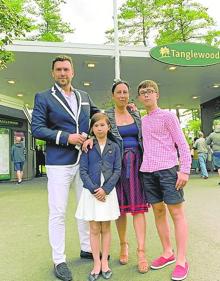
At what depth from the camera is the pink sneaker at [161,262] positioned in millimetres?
3396

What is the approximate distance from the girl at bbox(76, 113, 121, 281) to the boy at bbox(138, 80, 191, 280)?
0.32 meters

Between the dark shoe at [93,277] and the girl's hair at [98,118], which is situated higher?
the girl's hair at [98,118]

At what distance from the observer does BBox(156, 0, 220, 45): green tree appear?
67.9 ft

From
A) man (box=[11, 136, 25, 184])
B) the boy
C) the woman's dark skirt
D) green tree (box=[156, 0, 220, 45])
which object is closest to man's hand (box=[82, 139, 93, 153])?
the woman's dark skirt

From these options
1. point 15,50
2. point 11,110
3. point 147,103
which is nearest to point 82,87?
point 11,110

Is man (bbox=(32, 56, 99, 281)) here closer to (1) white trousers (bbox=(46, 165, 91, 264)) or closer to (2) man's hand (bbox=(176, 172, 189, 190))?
(1) white trousers (bbox=(46, 165, 91, 264))

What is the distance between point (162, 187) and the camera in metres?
3.29

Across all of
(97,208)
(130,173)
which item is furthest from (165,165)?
(97,208)

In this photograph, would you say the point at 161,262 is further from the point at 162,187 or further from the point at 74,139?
the point at 74,139

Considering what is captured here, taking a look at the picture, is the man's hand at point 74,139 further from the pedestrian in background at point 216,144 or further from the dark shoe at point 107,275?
the pedestrian in background at point 216,144

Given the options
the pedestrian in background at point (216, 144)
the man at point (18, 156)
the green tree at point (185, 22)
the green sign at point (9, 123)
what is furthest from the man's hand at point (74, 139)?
the green tree at point (185, 22)

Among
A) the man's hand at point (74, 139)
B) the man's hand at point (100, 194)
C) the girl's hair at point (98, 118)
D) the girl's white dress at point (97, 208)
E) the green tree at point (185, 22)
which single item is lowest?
the girl's white dress at point (97, 208)

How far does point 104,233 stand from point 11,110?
12.6m

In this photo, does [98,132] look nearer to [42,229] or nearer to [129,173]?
[129,173]
